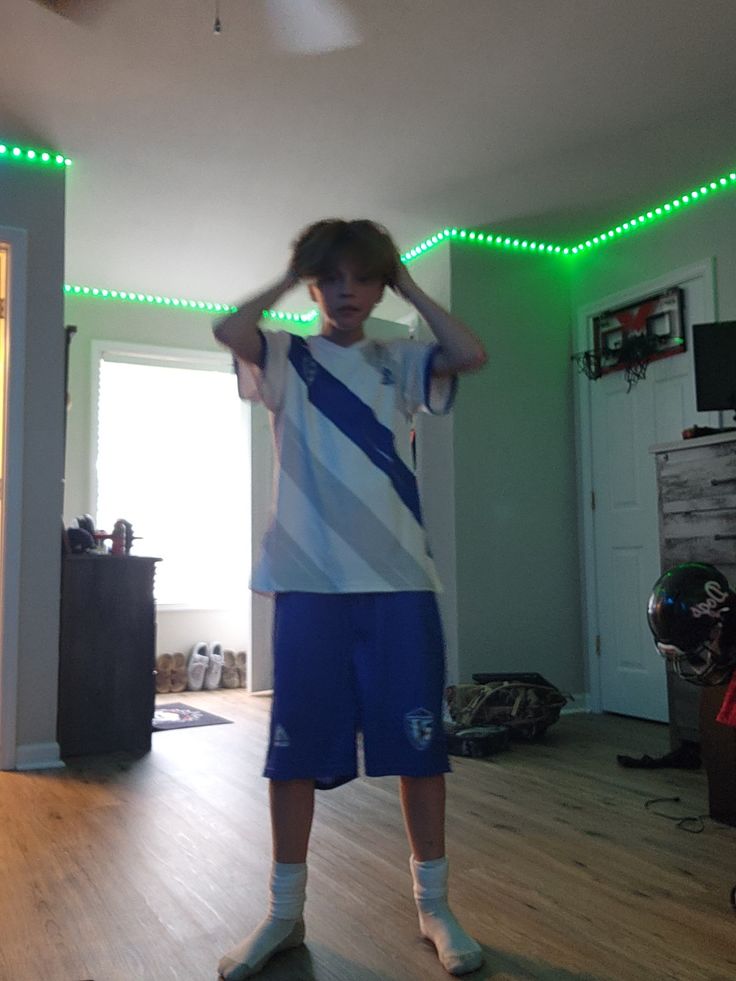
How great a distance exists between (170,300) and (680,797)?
4.26 m

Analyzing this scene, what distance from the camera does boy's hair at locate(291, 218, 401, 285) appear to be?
1440 mm

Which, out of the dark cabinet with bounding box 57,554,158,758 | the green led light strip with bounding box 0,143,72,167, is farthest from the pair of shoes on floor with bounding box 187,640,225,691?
the green led light strip with bounding box 0,143,72,167

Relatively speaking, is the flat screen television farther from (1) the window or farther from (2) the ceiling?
(1) the window

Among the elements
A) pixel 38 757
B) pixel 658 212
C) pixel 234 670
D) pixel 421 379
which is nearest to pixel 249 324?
pixel 421 379

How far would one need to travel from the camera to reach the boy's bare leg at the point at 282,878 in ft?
4.78

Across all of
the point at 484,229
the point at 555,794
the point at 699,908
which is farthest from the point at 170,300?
the point at 699,908

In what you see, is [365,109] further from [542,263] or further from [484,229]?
[542,263]

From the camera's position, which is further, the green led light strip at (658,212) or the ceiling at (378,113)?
the green led light strip at (658,212)

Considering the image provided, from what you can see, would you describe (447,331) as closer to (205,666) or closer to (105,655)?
(105,655)

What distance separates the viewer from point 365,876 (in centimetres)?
200

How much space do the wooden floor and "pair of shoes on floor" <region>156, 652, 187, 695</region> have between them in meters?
2.19

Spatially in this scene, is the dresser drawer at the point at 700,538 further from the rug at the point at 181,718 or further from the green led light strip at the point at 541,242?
the rug at the point at 181,718

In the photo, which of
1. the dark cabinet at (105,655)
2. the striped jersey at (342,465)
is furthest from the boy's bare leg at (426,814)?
the dark cabinet at (105,655)

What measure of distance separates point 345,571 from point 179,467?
179 inches
